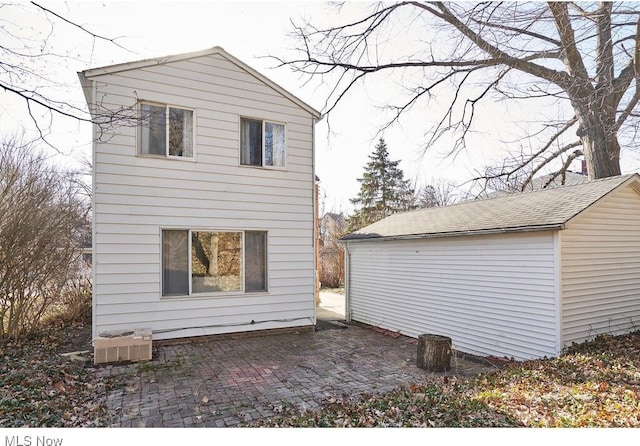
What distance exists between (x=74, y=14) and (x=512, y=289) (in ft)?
26.0

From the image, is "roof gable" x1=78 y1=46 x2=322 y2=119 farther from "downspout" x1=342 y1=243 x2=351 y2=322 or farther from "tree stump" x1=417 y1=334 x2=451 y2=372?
"tree stump" x1=417 y1=334 x2=451 y2=372

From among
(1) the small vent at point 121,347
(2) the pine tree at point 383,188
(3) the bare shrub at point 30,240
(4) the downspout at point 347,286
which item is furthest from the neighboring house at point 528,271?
(2) the pine tree at point 383,188

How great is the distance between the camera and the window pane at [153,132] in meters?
7.48

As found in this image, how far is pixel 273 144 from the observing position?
28.9 feet

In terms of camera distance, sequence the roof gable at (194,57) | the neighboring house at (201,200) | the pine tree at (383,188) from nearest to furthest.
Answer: the roof gable at (194,57)
the neighboring house at (201,200)
the pine tree at (383,188)

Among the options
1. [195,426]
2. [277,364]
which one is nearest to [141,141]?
[277,364]

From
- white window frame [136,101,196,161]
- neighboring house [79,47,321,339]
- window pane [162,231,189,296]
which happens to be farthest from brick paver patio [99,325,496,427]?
white window frame [136,101,196,161]

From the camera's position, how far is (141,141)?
7473 millimetres

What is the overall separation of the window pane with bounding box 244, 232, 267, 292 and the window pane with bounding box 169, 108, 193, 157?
2.25 metres

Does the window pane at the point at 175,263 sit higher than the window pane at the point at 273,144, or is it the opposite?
the window pane at the point at 273,144

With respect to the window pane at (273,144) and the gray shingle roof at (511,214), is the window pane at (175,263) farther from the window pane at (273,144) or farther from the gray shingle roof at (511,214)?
the gray shingle roof at (511,214)

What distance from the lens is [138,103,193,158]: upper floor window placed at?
751 cm

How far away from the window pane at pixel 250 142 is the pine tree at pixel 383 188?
731 inches
